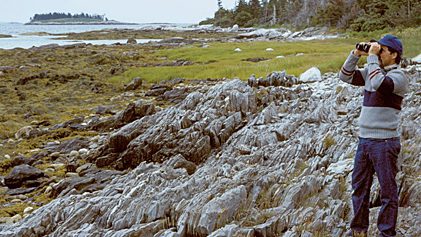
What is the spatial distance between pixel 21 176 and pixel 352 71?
46.1 feet

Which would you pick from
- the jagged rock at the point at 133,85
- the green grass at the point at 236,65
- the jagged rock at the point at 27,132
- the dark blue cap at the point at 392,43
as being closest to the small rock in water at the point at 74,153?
the jagged rock at the point at 27,132

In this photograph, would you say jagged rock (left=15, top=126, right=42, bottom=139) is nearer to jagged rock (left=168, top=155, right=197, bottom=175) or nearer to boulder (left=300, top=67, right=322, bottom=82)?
jagged rock (left=168, top=155, right=197, bottom=175)

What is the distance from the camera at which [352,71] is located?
8.96 metres

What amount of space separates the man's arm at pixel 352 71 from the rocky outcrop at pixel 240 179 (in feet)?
8.77

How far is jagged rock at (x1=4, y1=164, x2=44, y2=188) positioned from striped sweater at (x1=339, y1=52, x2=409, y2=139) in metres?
13.9

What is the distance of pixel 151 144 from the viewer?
59.1ft

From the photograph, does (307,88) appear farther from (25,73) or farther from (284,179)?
(25,73)

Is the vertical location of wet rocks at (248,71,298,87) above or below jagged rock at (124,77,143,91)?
above

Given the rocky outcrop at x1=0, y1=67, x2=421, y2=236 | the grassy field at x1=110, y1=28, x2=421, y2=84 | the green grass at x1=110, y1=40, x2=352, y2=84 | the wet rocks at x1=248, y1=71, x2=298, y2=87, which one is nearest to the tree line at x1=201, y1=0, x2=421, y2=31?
the grassy field at x1=110, y1=28, x2=421, y2=84

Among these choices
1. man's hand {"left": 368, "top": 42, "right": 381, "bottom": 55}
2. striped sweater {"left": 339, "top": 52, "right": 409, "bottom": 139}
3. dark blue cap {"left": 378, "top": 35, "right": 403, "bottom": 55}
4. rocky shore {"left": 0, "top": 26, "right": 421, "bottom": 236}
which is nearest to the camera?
striped sweater {"left": 339, "top": 52, "right": 409, "bottom": 139}

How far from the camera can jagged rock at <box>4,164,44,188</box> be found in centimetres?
1725

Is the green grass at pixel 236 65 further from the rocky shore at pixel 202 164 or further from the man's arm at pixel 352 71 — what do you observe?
the man's arm at pixel 352 71

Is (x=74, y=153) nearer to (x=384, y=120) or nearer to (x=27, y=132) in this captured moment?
(x=27, y=132)

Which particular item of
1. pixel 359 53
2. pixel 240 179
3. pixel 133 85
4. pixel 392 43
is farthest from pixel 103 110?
pixel 392 43
